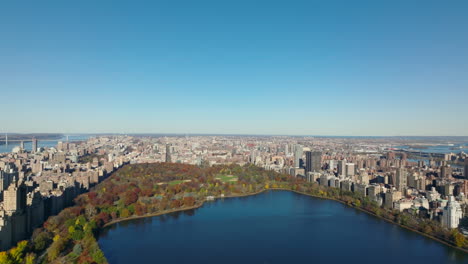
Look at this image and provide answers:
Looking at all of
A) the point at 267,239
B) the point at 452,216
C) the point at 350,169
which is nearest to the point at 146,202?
the point at 267,239

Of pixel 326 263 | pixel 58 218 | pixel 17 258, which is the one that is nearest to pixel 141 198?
pixel 58 218

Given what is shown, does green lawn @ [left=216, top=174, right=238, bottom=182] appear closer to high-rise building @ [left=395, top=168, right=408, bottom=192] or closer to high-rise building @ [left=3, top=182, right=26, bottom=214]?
high-rise building @ [left=395, top=168, right=408, bottom=192]

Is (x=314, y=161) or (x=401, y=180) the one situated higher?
(x=314, y=161)

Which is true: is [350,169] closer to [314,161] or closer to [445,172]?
[314,161]

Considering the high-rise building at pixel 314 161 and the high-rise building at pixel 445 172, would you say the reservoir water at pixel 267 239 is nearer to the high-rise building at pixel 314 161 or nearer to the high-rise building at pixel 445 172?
the high-rise building at pixel 314 161

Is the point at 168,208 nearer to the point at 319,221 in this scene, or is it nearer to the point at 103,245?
the point at 103,245

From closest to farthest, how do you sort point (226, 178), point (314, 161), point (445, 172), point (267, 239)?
1. point (267, 239)
2. point (445, 172)
3. point (226, 178)
4. point (314, 161)

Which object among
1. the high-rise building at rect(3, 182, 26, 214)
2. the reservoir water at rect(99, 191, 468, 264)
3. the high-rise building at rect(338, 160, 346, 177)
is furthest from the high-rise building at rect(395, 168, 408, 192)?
the high-rise building at rect(3, 182, 26, 214)
